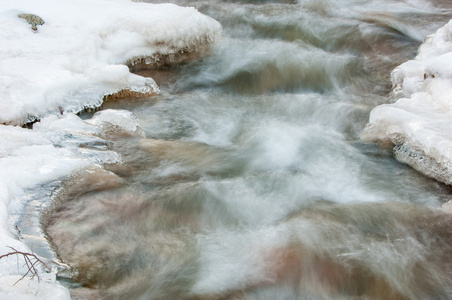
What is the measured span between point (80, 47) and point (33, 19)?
859 mm

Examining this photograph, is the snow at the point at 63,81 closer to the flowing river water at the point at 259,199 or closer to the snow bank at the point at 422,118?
the flowing river water at the point at 259,199

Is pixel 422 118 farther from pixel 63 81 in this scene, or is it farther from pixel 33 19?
pixel 33 19

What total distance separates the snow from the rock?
52 millimetres

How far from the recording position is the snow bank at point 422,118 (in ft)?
12.2

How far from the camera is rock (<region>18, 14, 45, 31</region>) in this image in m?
5.28

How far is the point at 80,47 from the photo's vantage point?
502cm

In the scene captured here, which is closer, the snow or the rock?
the snow

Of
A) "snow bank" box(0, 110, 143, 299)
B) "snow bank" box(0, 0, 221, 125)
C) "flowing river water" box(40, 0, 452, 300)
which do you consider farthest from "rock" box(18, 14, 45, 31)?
"snow bank" box(0, 110, 143, 299)

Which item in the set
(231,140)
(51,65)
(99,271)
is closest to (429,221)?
(231,140)

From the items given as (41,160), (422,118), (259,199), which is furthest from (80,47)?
(422,118)

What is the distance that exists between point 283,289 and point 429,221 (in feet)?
4.40

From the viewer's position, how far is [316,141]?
175 inches

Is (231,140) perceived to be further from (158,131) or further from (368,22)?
(368,22)

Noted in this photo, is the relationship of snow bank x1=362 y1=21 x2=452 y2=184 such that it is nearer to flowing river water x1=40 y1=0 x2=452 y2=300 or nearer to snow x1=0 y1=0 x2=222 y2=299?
flowing river water x1=40 y1=0 x2=452 y2=300
